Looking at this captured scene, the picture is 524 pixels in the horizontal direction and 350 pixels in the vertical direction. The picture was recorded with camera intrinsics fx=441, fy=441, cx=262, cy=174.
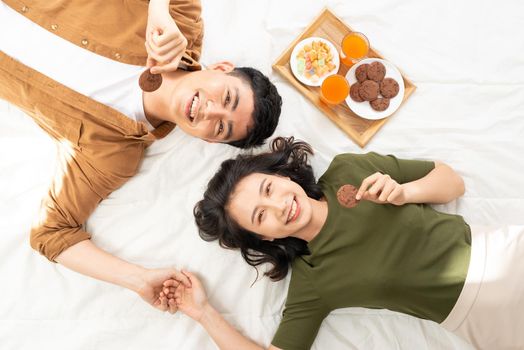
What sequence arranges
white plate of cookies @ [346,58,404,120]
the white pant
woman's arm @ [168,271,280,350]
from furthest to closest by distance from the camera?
white plate of cookies @ [346,58,404,120] < woman's arm @ [168,271,280,350] < the white pant

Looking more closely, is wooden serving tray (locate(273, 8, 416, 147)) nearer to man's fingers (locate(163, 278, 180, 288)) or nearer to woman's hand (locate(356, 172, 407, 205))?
woman's hand (locate(356, 172, 407, 205))

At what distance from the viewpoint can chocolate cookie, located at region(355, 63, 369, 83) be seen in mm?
2188

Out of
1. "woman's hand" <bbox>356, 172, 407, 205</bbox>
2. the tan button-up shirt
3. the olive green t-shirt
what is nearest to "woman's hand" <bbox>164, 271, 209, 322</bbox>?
the olive green t-shirt

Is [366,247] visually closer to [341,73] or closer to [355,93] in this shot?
[355,93]

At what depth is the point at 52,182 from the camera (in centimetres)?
210

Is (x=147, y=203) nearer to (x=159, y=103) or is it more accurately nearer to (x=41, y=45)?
(x=159, y=103)

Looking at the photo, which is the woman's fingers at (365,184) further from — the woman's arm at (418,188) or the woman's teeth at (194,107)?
the woman's teeth at (194,107)

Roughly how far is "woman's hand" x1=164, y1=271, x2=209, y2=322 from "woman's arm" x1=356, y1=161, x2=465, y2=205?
0.85m

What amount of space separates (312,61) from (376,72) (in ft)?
1.05

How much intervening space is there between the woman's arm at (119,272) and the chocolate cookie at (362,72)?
1288mm

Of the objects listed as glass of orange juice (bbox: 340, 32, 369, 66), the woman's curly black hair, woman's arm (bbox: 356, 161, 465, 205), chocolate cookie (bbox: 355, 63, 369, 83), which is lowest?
the woman's curly black hair

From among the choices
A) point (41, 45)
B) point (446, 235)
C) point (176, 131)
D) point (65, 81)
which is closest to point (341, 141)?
point (446, 235)

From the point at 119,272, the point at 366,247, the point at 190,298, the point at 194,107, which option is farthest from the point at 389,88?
the point at 119,272

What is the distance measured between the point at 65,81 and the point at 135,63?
0.32m
